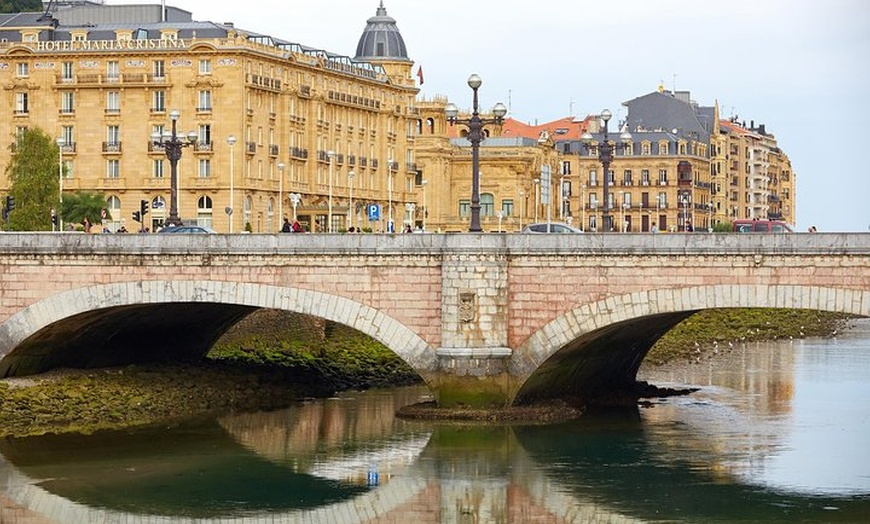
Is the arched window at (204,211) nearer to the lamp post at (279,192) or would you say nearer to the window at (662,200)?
the lamp post at (279,192)

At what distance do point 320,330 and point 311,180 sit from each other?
162 feet

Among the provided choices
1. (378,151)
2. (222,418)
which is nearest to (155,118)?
(378,151)

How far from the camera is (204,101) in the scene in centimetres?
12325

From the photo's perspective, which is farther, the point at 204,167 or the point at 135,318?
the point at 204,167

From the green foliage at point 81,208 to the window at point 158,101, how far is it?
11.0 meters

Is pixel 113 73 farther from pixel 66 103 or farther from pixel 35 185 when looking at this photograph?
pixel 35 185

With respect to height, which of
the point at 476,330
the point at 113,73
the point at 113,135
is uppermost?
the point at 113,73

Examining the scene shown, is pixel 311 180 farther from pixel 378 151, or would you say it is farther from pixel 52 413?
pixel 52 413

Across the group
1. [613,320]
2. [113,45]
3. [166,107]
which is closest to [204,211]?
[166,107]

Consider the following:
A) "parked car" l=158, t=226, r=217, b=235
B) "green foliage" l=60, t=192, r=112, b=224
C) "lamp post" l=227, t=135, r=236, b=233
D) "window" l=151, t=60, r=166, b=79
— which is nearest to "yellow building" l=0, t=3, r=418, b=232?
"window" l=151, t=60, r=166, b=79

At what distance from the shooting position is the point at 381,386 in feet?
248

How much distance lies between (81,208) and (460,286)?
54.5 metres

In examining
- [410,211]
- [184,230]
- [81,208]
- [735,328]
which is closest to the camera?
[184,230]

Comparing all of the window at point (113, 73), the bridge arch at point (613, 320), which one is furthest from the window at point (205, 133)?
the bridge arch at point (613, 320)
